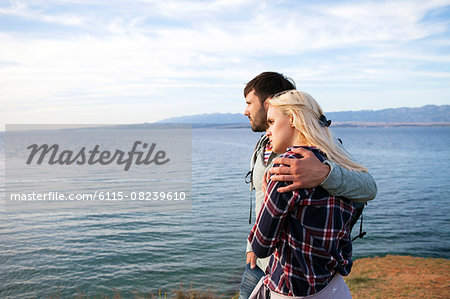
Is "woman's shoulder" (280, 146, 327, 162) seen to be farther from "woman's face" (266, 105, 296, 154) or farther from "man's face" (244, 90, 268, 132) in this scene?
"man's face" (244, 90, 268, 132)

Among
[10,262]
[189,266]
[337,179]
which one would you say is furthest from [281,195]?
[10,262]

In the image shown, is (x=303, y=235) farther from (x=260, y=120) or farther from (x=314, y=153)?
(x=260, y=120)

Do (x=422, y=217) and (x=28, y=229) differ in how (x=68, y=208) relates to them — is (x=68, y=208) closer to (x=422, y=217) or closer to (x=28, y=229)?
(x=28, y=229)

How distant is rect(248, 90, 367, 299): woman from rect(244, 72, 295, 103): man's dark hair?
4.07 feet

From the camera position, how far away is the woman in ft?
6.55

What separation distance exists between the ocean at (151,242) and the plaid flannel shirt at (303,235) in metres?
11.2

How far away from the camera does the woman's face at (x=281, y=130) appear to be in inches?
88.7

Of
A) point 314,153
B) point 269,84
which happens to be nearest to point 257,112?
point 269,84

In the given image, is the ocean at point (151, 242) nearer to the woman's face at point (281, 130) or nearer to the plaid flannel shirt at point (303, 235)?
the plaid flannel shirt at point (303, 235)

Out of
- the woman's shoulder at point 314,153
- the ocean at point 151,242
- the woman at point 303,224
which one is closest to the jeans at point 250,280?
the woman at point 303,224

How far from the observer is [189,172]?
151ft

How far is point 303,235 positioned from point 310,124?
0.62m

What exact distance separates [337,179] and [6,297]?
1425cm

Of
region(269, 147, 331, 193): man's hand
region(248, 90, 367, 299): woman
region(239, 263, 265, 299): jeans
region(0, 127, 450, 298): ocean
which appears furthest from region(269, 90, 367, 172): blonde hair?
region(0, 127, 450, 298): ocean
